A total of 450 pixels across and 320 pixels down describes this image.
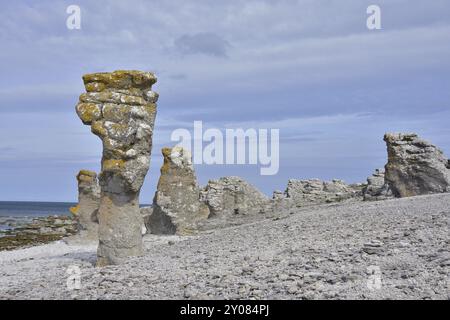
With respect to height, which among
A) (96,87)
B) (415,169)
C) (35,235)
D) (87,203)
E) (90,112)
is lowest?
(35,235)

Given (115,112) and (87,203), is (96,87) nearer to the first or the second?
(115,112)

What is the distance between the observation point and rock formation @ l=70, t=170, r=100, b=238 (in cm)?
2689

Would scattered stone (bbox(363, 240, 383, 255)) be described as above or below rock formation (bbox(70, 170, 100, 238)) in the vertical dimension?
below

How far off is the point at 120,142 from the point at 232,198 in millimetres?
17067

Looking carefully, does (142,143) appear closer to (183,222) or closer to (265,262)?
(265,262)

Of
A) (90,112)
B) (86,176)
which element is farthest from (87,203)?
(90,112)

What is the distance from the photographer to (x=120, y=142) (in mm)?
14359

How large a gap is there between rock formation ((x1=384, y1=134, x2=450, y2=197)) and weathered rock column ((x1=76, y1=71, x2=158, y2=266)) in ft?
50.4

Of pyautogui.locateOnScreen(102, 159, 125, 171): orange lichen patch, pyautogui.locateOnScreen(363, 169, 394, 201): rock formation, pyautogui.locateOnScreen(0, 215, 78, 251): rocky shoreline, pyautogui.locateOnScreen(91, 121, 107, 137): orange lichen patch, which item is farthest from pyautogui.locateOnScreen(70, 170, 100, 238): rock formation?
pyautogui.locateOnScreen(363, 169, 394, 201): rock formation

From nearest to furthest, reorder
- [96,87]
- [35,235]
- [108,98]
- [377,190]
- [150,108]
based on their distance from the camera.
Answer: [108,98] < [96,87] < [150,108] < [377,190] < [35,235]

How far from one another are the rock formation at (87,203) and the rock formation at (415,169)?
14.5 meters

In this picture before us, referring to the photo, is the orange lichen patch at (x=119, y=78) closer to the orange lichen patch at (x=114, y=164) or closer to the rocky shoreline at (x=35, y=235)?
the orange lichen patch at (x=114, y=164)

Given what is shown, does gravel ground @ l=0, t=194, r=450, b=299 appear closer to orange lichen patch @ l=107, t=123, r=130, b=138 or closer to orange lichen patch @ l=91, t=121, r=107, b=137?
orange lichen patch @ l=107, t=123, r=130, b=138
